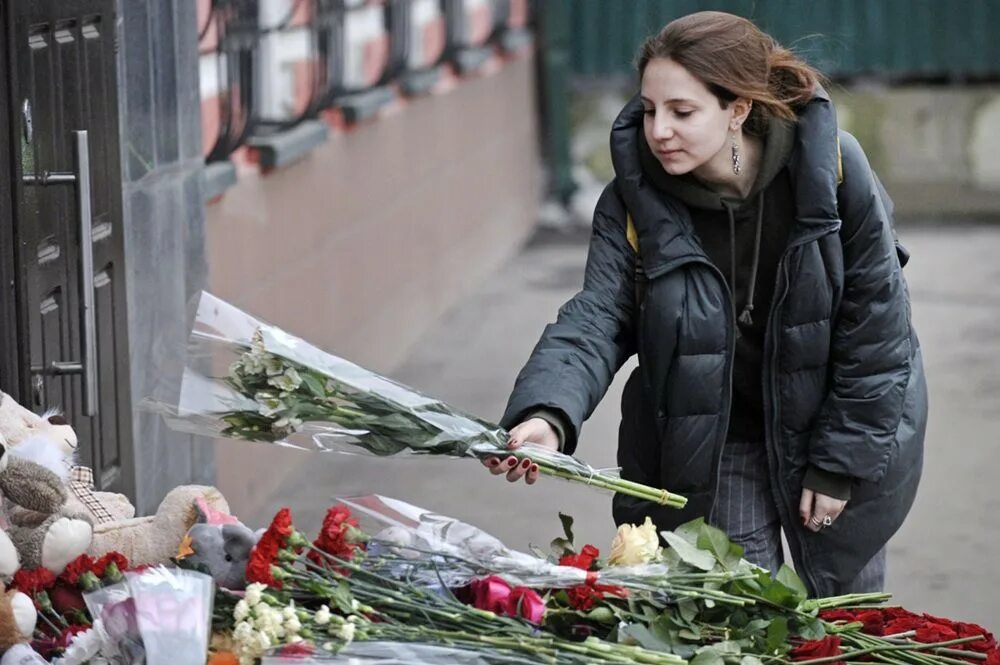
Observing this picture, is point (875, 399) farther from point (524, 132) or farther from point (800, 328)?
point (524, 132)

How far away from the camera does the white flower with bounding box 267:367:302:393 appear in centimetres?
272

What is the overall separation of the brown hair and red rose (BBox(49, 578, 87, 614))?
1.52 metres

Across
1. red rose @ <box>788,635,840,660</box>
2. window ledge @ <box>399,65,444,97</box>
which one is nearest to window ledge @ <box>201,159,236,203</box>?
red rose @ <box>788,635,840,660</box>

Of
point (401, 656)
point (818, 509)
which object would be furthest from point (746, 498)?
point (401, 656)

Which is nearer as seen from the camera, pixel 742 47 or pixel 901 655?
pixel 901 655

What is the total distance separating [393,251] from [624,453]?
5.12m

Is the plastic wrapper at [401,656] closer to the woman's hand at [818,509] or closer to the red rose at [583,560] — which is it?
the red rose at [583,560]

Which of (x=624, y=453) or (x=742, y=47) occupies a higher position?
(x=742, y=47)

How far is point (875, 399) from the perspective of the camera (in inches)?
136

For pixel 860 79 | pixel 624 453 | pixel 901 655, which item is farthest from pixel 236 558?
pixel 860 79

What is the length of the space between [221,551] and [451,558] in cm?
36

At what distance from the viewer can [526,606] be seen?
253cm

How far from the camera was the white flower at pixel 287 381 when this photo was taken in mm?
2725

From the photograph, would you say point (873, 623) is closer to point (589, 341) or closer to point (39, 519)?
point (589, 341)
